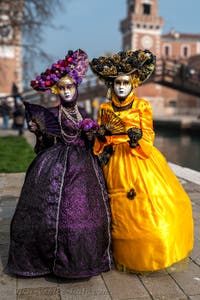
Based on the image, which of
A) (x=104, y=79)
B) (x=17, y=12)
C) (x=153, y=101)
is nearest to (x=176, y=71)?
(x=17, y=12)

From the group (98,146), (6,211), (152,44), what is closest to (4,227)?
(6,211)

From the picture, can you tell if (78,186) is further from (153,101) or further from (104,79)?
(153,101)

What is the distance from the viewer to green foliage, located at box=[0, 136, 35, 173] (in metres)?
9.19

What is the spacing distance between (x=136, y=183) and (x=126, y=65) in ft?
3.36

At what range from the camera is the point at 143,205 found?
3492mm

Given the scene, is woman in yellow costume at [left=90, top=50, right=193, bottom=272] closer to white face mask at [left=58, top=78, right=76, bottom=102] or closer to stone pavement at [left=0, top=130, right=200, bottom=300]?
stone pavement at [left=0, top=130, right=200, bottom=300]

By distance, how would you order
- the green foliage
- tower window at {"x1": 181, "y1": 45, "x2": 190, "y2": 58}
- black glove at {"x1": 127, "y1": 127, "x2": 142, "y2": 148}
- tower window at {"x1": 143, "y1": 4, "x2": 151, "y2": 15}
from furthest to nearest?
tower window at {"x1": 181, "y1": 45, "x2": 190, "y2": 58} → tower window at {"x1": 143, "y1": 4, "x2": 151, "y2": 15} → the green foliage → black glove at {"x1": 127, "y1": 127, "x2": 142, "y2": 148}

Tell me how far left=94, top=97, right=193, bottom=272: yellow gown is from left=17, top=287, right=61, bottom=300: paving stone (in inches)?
25.0

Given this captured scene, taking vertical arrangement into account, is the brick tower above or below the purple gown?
above

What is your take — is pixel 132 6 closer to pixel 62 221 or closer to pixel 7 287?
pixel 62 221

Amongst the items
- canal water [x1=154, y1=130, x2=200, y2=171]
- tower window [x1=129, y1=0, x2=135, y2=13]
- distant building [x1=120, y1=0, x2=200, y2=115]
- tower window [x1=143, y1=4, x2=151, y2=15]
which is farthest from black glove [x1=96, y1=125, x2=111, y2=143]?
tower window [x1=143, y1=4, x2=151, y2=15]

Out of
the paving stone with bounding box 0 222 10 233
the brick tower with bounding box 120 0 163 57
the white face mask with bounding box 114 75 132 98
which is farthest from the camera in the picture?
the brick tower with bounding box 120 0 163 57

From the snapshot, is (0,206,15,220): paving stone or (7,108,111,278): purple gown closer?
(7,108,111,278): purple gown

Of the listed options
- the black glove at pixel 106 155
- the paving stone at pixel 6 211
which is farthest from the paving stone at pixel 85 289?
the paving stone at pixel 6 211
